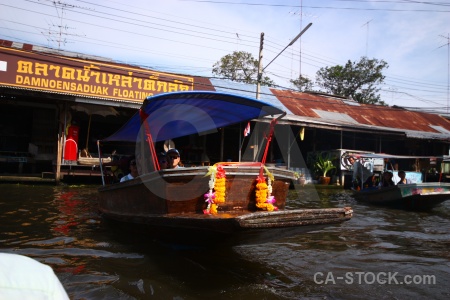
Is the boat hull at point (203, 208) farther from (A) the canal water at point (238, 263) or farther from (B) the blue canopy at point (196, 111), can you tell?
(B) the blue canopy at point (196, 111)

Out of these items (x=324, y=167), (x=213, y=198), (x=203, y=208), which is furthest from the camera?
(x=324, y=167)

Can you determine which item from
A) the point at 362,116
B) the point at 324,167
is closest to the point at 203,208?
the point at 324,167

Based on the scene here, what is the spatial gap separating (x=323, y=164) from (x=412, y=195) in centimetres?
695

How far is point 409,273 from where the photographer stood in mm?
4086

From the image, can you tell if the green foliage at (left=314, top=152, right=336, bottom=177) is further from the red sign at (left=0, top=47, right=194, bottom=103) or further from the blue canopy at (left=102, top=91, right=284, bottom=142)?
the blue canopy at (left=102, top=91, right=284, bottom=142)

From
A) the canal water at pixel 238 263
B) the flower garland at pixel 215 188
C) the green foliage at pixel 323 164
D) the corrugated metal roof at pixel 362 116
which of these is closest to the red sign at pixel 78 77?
the canal water at pixel 238 263

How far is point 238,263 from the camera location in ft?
14.1

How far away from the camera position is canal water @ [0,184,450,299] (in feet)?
11.3

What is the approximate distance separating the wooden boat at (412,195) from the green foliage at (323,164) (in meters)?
5.33

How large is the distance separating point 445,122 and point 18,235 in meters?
26.1

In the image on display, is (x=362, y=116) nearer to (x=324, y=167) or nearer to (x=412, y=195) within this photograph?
(x=324, y=167)

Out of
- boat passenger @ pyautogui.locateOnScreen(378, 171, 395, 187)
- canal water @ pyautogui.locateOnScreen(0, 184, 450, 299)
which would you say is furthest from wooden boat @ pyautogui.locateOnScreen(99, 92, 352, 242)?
boat passenger @ pyautogui.locateOnScreen(378, 171, 395, 187)

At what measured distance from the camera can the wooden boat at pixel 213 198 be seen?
348cm

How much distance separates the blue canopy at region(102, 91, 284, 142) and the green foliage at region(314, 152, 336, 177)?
10693 mm
